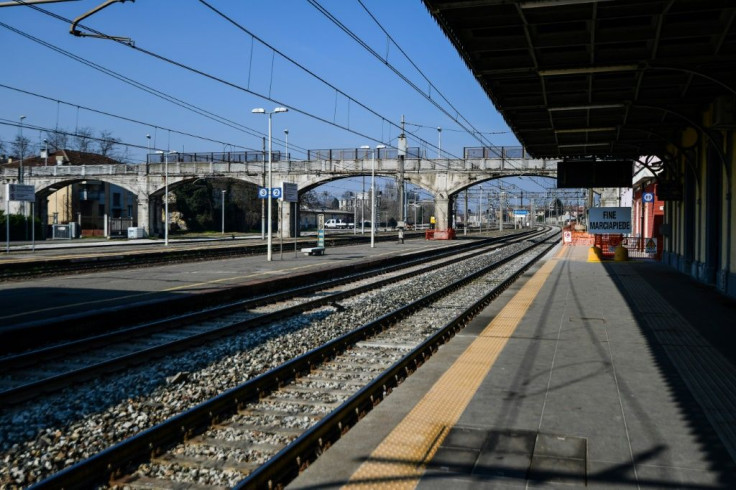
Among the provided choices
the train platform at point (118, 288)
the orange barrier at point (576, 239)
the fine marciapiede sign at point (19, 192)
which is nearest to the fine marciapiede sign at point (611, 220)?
the train platform at point (118, 288)

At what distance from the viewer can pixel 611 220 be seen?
1141 inches

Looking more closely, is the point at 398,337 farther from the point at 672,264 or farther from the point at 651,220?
the point at 651,220

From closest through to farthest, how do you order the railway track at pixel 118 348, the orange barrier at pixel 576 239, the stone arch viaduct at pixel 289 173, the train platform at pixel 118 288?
the railway track at pixel 118 348 < the train platform at pixel 118 288 < the orange barrier at pixel 576 239 < the stone arch viaduct at pixel 289 173

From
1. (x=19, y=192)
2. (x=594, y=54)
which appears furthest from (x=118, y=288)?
(x=19, y=192)

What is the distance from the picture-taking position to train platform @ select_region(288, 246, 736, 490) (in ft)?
15.8

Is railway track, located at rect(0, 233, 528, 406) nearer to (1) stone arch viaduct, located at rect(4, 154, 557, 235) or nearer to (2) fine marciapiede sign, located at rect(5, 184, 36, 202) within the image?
(2) fine marciapiede sign, located at rect(5, 184, 36, 202)

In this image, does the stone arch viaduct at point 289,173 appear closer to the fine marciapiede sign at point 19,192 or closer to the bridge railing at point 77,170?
the bridge railing at point 77,170

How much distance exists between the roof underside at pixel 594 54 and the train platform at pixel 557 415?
15.5 feet

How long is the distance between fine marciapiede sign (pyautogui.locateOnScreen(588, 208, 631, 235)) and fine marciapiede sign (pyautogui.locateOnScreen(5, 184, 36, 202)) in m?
29.6

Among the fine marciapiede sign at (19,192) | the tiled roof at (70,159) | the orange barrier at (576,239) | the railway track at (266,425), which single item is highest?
the tiled roof at (70,159)

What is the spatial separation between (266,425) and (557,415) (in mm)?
2739

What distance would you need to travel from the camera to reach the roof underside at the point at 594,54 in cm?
970

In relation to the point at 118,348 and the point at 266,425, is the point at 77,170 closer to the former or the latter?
the point at 118,348

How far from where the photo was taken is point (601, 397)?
688 cm
